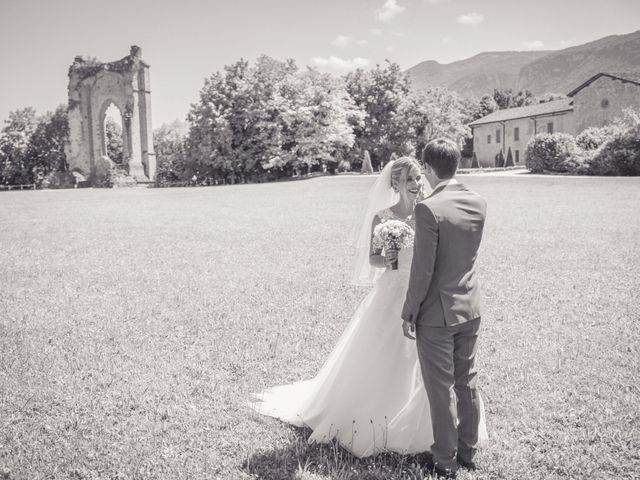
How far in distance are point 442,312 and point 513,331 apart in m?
3.86

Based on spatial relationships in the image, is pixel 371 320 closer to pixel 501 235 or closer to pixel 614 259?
pixel 614 259

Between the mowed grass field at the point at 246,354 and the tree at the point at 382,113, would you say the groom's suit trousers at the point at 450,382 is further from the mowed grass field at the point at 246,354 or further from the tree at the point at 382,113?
the tree at the point at 382,113

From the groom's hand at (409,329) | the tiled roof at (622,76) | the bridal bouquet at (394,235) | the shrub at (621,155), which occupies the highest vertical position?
the tiled roof at (622,76)

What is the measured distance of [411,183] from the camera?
3.67 m

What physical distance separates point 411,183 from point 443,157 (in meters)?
0.69

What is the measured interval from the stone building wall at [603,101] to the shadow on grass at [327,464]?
5363 cm

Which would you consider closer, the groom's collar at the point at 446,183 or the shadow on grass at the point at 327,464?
the groom's collar at the point at 446,183

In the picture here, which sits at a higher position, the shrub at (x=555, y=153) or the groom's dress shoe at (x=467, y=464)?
the shrub at (x=555, y=153)

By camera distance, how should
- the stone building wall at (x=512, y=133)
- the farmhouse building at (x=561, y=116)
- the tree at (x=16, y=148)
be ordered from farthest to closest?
1. the tree at (x=16, y=148)
2. the stone building wall at (x=512, y=133)
3. the farmhouse building at (x=561, y=116)

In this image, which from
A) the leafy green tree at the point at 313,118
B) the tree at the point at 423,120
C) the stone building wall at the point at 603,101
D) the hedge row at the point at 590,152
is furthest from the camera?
the tree at the point at 423,120

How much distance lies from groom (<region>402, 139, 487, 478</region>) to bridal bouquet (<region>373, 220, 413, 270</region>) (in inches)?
16.4

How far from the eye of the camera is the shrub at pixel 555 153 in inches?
1398

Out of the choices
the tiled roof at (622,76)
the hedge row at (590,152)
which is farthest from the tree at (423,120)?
the tiled roof at (622,76)

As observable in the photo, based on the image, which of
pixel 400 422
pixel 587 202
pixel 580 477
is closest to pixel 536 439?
pixel 580 477
